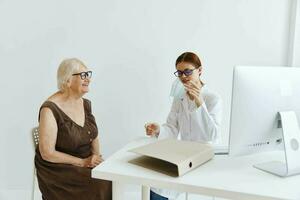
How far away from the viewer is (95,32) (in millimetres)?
2523

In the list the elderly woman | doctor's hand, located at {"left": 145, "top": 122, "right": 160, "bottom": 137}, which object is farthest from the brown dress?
doctor's hand, located at {"left": 145, "top": 122, "right": 160, "bottom": 137}

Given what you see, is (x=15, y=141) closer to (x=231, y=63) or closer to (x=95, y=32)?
(x=95, y=32)

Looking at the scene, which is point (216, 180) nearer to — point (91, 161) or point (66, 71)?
point (91, 161)

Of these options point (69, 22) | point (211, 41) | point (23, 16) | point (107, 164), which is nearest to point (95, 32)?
point (69, 22)

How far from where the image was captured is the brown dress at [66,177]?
1.85 metres

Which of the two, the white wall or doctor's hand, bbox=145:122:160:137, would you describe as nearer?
doctor's hand, bbox=145:122:160:137

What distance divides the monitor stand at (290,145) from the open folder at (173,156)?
10.3 inches

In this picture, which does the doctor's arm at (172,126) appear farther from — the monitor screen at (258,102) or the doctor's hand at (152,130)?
the monitor screen at (258,102)

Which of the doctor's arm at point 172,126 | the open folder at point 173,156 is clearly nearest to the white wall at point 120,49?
the doctor's arm at point 172,126

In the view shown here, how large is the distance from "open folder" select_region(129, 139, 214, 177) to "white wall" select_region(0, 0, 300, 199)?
1.16 metres

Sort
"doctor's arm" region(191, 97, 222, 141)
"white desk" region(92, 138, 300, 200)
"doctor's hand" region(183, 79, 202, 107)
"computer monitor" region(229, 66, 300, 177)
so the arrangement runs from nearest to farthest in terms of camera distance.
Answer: "white desk" region(92, 138, 300, 200) → "computer monitor" region(229, 66, 300, 177) → "doctor's hand" region(183, 79, 202, 107) → "doctor's arm" region(191, 97, 222, 141)

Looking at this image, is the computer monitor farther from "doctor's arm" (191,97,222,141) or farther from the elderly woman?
the elderly woman

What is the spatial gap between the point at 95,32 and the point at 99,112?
601 mm

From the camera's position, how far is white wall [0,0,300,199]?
8.21 ft
